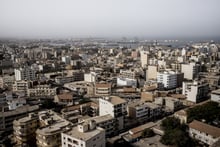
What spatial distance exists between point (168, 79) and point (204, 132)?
8915 millimetres

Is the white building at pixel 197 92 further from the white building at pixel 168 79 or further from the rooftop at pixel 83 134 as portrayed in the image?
the rooftop at pixel 83 134

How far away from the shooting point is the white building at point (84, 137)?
6677mm

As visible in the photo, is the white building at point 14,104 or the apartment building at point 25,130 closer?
the apartment building at point 25,130

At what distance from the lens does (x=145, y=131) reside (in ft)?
30.5

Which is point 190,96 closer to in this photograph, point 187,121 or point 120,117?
point 187,121

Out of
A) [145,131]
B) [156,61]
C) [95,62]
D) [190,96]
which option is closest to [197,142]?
[145,131]

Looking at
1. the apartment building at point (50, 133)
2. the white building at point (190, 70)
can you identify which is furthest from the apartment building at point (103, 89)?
the white building at point (190, 70)

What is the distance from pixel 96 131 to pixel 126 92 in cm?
914

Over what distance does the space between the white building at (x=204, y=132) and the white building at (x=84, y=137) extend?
4.03 m

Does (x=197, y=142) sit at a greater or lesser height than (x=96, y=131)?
lesser

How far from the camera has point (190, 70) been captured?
68.6 ft

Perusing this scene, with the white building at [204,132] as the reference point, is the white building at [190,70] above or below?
above

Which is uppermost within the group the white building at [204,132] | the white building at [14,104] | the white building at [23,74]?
the white building at [23,74]

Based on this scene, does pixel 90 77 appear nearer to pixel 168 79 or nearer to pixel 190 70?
pixel 168 79
